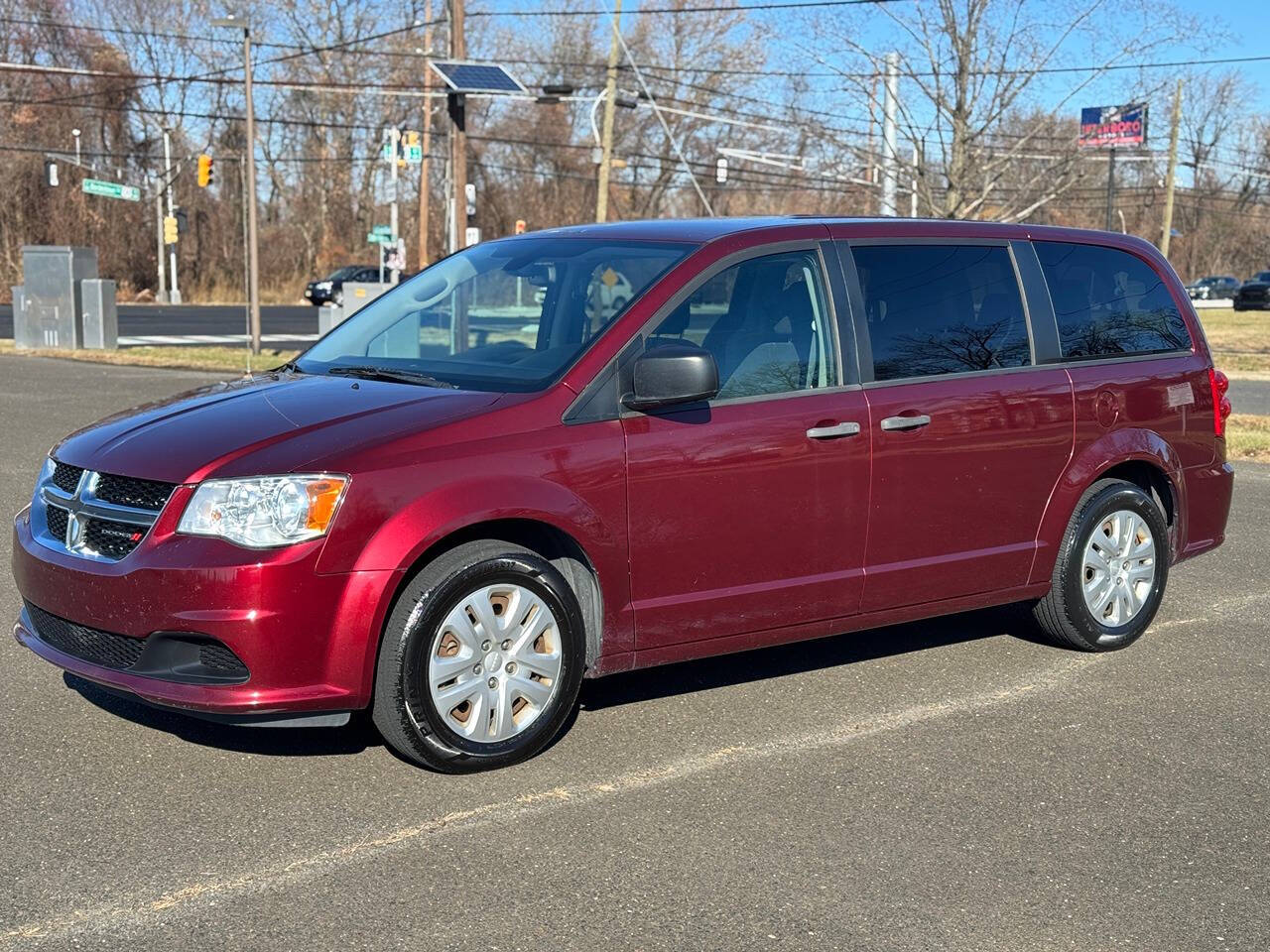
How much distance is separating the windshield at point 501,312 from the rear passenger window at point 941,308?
0.89m

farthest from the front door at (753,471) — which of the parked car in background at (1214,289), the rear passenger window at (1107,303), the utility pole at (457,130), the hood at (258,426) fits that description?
the parked car in background at (1214,289)

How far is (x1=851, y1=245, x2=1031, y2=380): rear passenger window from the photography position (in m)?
5.80

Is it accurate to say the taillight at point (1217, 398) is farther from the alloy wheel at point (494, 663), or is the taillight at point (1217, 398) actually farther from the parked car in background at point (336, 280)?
the parked car in background at point (336, 280)

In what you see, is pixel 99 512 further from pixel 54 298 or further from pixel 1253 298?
pixel 1253 298

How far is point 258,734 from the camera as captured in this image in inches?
203

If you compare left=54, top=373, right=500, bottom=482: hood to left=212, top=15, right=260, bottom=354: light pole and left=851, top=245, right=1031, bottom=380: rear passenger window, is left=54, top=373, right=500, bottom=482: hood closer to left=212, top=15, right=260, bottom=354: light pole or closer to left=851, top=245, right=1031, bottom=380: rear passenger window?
left=851, top=245, right=1031, bottom=380: rear passenger window

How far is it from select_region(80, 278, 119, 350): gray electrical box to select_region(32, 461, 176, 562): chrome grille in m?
22.1

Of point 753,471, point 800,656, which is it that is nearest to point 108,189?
point 800,656

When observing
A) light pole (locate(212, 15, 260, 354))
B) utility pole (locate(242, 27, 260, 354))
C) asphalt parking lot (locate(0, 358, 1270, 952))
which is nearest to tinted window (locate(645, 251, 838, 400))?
asphalt parking lot (locate(0, 358, 1270, 952))

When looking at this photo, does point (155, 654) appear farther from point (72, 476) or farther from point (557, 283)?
point (557, 283)

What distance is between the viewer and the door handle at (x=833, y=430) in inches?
214

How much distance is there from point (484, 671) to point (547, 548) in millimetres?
512

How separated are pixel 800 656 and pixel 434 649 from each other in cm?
225

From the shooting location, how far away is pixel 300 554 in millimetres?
4406
